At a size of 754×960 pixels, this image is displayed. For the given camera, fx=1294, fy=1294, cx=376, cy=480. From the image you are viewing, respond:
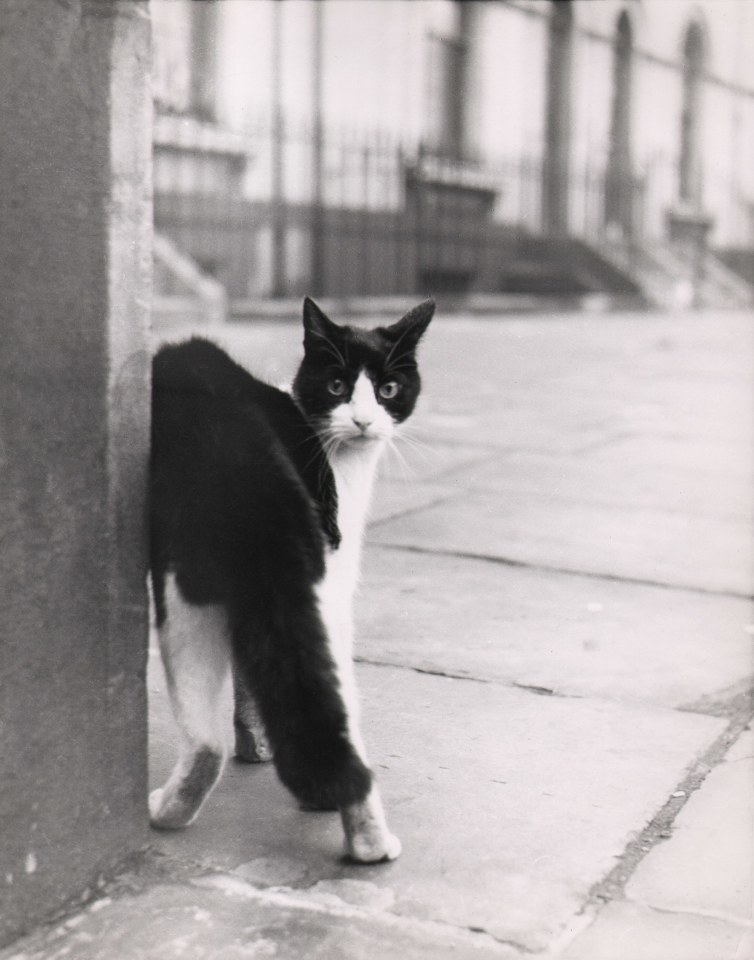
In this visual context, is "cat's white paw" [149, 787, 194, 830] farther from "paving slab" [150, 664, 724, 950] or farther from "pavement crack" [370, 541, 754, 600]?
"pavement crack" [370, 541, 754, 600]

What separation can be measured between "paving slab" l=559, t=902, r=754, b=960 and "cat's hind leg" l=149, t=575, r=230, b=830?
0.61 m

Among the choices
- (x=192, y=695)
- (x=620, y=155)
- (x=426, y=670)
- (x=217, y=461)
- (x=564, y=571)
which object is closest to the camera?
(x=217, y=461)

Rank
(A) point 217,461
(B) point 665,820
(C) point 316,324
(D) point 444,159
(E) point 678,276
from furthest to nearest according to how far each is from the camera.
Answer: (E) point 678,276, (D) point 444,159, (C) point 316,324, (B) point 665,820, (A) point 217,461

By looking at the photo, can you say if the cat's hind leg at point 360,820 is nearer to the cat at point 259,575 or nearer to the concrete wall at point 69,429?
the cat at point 259,575

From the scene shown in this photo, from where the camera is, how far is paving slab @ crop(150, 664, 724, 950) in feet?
6.00

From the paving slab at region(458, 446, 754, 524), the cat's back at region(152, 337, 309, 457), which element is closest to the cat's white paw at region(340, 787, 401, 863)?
the cat's back at region(152, 337, 309, 457)

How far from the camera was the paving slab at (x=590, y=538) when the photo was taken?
378 centimetres

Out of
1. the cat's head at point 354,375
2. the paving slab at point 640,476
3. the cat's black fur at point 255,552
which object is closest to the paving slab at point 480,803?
the cat's black fur at point 255,552

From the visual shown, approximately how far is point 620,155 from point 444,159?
6.31 meters

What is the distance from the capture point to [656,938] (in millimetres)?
1694

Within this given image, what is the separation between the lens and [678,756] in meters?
2.35

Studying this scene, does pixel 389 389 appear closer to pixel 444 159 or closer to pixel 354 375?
pixel 354 375

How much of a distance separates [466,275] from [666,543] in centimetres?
1583

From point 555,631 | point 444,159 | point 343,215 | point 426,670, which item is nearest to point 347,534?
point 426,670
